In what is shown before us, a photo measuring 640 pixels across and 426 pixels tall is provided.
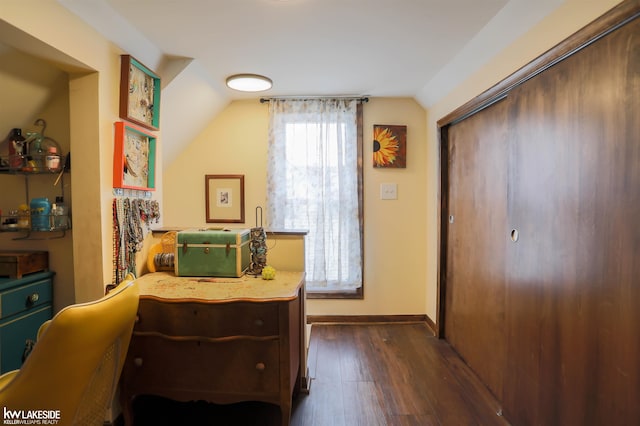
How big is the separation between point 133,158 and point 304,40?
128 cm

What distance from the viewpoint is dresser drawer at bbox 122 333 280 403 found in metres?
1.39

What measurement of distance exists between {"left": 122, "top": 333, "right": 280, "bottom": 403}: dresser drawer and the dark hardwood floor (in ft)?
1.18

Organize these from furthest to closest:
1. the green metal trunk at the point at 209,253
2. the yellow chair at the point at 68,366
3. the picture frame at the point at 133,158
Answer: the green metal trunk at the point at 209,253 → the picture frame at the point at 133,158 → the yellow chair at the point at 68,366

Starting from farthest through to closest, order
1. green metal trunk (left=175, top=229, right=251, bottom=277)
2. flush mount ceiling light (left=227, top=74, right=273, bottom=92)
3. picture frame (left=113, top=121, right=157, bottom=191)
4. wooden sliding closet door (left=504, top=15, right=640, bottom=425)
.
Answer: flush mount ceiling light (left=227, top=74, right=273, bottom=92) → green metal trunk (left=175, top=229, right=251, bottom=277) → picture frame (left=113, top=121, right=157, bottom=191) → wooden sliding closet door (left=504, top=15, right=640, bottom=425)

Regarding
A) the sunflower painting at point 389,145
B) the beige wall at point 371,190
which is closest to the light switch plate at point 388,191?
the beige wall at point 371,190

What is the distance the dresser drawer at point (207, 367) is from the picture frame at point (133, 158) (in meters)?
0.89

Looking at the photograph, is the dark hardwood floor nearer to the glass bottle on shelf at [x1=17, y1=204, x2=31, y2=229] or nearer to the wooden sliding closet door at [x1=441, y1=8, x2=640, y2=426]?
the wooden sliding closet door at [x1=441, y1=8, x2=640, y2=426]

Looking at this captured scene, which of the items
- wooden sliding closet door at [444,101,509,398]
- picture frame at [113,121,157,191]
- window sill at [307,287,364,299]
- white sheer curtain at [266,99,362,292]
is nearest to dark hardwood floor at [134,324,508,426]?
wooden sliding closet door at [444,101,509,398]

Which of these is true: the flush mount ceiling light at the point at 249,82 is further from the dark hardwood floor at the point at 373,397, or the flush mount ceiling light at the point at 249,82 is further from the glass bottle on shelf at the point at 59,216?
the dark hardwood floor at the point at 373,397

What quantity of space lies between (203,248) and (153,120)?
3.08ft

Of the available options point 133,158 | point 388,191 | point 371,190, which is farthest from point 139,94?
point 388,191

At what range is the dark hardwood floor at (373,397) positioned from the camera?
64.7 inches

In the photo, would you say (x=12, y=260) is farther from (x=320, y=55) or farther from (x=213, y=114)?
(x=320, y=55)

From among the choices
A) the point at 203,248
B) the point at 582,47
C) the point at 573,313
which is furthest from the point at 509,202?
the point at 203,248
